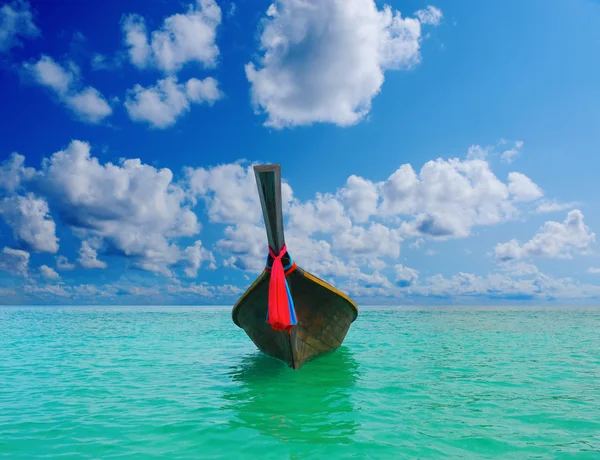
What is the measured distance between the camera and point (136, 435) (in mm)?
5965

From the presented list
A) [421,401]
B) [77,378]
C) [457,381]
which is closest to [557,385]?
[457,381]

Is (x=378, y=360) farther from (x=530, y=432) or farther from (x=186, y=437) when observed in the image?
(x=186, y=437)

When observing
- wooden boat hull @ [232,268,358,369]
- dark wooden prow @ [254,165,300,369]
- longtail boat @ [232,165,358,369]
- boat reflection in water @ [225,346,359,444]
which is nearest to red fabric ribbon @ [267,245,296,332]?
longtail boat @ [232,165,358,369]

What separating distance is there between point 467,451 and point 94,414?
6184 mm

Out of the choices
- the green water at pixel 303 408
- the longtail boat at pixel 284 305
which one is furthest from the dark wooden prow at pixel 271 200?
the green water at pixel 303 408

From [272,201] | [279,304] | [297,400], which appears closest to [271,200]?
[272,201]

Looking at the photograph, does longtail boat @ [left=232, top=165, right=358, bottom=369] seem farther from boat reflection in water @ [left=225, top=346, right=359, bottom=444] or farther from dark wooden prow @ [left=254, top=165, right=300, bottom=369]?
boat reflection in water @ [left=225, top=346, right=359, bottom=444]

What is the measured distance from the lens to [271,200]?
8.28 metres

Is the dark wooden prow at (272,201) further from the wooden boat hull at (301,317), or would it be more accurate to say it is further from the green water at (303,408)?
the green water at (303,408)

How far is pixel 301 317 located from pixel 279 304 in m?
2.33

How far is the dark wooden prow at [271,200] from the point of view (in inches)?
311

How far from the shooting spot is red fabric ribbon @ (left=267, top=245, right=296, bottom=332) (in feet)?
25.3

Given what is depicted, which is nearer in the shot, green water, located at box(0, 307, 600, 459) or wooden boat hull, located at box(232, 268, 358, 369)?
green water, located at box(0, 307, 600, 459)

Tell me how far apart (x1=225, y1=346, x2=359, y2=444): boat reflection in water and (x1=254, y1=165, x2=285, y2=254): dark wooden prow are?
3.08 metres
